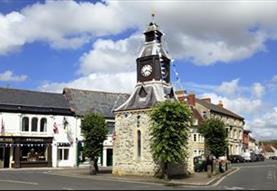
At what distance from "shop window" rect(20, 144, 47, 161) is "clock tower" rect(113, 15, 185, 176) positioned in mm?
16702

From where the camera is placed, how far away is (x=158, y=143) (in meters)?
35.5

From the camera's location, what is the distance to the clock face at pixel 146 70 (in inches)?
1671

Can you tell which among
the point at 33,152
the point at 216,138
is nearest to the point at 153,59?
the point at 216,138

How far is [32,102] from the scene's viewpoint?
5716cm

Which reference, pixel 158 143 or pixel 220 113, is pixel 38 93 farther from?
pixel 220 113

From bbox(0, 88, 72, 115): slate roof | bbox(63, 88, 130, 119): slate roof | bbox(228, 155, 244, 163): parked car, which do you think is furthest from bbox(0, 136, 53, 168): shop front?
bbox(228, 155, 244, 163): parked car

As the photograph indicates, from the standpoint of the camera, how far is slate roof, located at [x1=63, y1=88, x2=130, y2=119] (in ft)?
200

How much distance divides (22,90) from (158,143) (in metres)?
28.5

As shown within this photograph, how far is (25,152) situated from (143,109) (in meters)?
20.7

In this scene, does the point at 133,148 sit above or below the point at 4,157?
above

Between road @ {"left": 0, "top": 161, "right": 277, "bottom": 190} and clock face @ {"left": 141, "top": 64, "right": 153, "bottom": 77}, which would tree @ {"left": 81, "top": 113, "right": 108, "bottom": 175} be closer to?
clock face @ {"left": 141, "top": 64, "right": 153, "bottom": 77}

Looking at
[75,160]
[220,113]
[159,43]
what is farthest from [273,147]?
[159,43]

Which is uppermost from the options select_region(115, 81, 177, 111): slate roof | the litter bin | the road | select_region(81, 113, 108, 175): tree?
select_region(115, 81, 177, 111): slate roof

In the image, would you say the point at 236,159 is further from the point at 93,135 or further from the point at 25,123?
the point at 93,135
